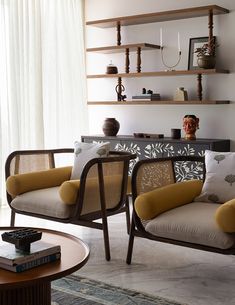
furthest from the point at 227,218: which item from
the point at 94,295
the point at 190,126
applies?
the point at 190,126

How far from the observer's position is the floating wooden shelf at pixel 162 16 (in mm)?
4862

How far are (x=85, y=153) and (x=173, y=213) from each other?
1154 mm

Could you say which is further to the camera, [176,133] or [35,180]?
[176,133]

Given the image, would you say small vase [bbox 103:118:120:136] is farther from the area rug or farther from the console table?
the area rug

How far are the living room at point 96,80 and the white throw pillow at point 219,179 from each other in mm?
1040

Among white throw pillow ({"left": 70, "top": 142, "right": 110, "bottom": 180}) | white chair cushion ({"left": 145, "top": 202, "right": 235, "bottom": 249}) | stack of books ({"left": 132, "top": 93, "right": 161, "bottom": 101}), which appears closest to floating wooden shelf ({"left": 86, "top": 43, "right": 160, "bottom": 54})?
stack of books ({"left": 132, "top": 93, "right": 161, "bottom": 101})

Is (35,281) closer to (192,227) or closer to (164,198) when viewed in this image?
(192,227)

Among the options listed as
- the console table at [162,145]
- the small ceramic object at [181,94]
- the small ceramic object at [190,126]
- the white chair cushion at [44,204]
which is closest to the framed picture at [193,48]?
the small ceramic object at [181,94]

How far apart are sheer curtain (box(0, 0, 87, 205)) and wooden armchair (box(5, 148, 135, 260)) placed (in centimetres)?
126

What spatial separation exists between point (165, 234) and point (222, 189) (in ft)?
1.72

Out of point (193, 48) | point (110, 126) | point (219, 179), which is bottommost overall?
point (219, 179)

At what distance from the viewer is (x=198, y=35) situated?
5.14m

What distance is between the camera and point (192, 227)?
2871mm

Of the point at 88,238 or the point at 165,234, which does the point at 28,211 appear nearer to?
the point at 88,238
